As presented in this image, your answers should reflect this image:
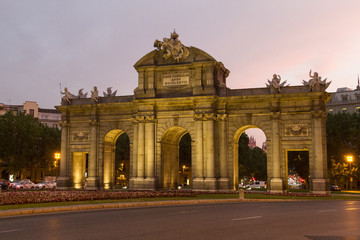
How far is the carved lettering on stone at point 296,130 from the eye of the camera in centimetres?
4772

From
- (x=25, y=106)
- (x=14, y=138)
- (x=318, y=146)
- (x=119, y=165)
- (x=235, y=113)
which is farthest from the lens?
(x=25, y=106)

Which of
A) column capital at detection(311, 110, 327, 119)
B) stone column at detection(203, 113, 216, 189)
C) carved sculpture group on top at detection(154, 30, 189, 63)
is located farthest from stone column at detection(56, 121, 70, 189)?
column capital at detection(311, 110, 327, 119)

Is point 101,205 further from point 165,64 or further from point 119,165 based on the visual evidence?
point 119,165

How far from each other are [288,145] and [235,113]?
6.99 meters

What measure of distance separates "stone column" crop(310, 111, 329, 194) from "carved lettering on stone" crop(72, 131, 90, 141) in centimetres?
2815

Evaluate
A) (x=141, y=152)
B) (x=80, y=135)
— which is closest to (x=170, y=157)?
(x=141, y=152)

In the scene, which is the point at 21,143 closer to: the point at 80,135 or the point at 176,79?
the point at 80,135

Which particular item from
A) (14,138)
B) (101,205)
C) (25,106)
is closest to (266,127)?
(101,205)

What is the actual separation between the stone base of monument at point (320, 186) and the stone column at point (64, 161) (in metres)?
30.3

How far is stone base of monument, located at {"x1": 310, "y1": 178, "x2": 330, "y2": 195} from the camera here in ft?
150

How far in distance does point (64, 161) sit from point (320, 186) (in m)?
31.7

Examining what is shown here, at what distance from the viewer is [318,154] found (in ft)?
153

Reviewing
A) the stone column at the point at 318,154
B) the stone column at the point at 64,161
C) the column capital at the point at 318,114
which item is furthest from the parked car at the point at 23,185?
the column capital at the point at 318,114

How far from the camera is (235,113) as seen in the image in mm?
50000
